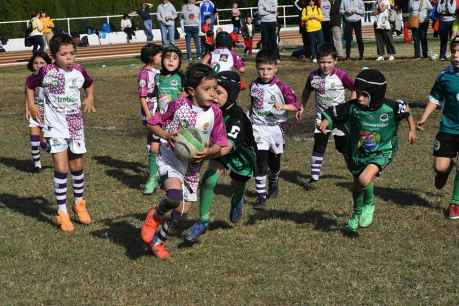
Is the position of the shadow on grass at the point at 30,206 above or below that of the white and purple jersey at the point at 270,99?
below

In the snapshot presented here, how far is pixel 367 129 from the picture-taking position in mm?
7402

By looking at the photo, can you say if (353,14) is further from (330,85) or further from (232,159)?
(232,159)

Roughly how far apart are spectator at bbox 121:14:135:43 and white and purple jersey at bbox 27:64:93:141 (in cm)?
3777

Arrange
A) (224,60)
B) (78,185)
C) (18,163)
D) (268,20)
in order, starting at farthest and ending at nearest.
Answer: (268,20)
(18,163)
(224,60)
(78,185)

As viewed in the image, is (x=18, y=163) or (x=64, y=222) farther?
(x=18, y=163)

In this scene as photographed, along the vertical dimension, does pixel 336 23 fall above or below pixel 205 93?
below

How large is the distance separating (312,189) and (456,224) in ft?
7.54

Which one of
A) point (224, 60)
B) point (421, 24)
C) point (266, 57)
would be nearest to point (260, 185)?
point (266, 57)

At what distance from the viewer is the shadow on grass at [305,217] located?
7891 millimetres

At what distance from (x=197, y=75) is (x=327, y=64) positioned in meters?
3.40

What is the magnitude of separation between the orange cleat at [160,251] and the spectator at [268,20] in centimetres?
1785

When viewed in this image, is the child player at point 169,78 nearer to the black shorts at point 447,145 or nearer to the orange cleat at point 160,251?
the orange cleat at point 160,251

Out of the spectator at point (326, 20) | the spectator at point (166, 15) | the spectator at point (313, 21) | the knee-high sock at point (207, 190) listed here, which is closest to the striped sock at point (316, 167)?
the knee-high sock at point (207, 190)

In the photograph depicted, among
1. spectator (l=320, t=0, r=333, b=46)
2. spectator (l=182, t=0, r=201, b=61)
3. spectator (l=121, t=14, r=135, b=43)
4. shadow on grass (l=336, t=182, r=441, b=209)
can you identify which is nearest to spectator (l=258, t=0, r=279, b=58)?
spectator (l=320, t=0, r=333, b=46)
